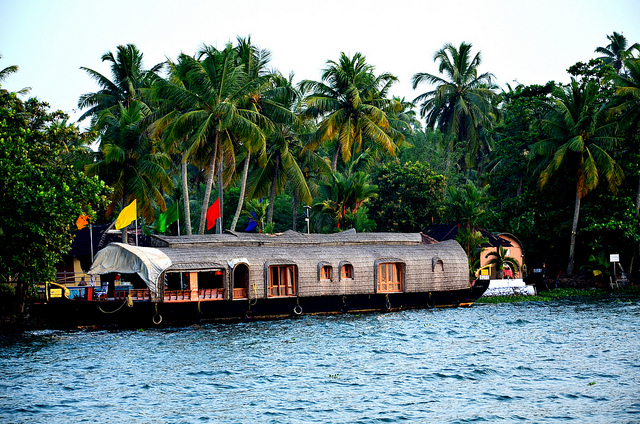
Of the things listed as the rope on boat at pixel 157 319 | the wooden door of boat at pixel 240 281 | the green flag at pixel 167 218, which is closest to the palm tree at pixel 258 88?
the green flag at pixel 167 218

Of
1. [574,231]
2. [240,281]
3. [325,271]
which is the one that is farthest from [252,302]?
[574,231]

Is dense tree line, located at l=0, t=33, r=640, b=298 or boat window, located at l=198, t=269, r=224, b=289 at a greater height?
dense tree line, located at l=0, t=33, r=640, b=298

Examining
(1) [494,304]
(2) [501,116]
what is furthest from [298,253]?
(2) [501,116]

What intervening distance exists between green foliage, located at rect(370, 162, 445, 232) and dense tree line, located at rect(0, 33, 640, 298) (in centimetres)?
8

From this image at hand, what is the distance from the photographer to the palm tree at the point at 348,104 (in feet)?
126

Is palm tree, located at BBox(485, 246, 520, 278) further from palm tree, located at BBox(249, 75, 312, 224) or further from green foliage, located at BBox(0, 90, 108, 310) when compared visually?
green foliage, located at BBox(0, 90, 108, 310)

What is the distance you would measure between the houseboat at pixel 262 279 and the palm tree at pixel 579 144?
9924 mm

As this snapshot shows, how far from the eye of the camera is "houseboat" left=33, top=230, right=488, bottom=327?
929 inches

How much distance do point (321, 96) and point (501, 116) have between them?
58.0 ft

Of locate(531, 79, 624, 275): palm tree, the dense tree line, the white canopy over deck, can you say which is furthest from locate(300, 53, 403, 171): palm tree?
the white canopy over deck

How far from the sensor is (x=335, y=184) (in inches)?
1500

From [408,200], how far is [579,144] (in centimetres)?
982

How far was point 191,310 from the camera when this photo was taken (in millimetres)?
24312

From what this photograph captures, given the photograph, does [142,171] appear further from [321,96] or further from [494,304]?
[494,304]
